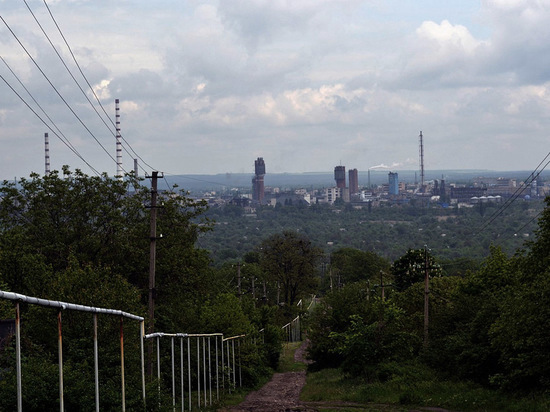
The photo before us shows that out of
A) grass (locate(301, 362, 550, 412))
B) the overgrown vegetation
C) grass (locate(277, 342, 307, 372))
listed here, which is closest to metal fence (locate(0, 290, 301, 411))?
the overgrown vegetation

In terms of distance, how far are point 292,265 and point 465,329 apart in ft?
176

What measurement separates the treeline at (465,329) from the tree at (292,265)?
32.4 m

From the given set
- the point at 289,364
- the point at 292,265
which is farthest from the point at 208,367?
the point at 292,265

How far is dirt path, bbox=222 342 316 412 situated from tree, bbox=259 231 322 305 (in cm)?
3587

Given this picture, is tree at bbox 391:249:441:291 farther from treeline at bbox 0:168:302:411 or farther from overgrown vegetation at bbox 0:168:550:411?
treeline at bbox 0:168:302:411

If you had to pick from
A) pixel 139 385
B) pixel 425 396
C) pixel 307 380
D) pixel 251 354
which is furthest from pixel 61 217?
pixel 139 385

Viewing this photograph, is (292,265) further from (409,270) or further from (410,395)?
(410,395)

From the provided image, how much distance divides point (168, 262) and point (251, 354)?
7.63 metres

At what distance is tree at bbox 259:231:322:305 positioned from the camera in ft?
291

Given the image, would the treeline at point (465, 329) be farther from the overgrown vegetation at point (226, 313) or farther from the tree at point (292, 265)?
the tree at point (292, 265)

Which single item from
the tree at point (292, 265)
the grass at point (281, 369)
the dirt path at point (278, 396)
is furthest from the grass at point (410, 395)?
the tree at point (292, 265)

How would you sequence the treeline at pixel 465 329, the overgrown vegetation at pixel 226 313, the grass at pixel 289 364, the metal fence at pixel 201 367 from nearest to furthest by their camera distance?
the overgrown vegetation at pixel 226 313, the metal fence at pixel 201 367, the treeline at pixel 465 329, the grass at pixel 289 364

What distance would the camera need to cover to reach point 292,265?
89.2m

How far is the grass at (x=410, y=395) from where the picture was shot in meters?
27.4
